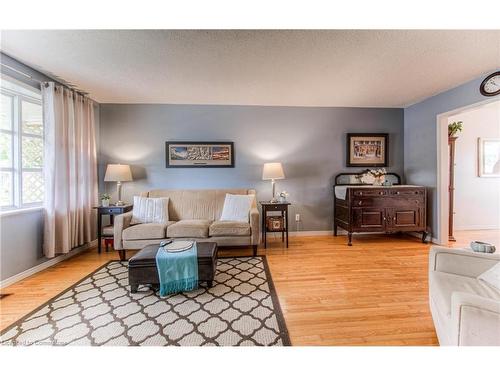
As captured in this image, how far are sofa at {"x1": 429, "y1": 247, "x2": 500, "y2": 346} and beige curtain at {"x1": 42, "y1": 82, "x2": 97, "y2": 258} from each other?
3729mm

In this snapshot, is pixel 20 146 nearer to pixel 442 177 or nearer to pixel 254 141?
pixel 254 141

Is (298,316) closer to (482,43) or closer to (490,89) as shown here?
(482,43)

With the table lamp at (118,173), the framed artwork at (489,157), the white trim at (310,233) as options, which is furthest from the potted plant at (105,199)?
the framed artwork at (489,157)

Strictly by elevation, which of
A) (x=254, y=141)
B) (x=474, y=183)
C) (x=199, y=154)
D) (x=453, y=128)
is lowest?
(x=474, y=183)

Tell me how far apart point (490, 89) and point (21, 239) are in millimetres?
5779

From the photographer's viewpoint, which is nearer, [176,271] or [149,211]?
[176,271]

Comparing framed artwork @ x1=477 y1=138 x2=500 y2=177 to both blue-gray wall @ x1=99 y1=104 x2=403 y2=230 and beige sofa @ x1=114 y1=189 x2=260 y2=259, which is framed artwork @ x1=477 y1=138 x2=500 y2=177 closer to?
blue-gray wall @ x1=99 y1=104 x2=403 y2=230

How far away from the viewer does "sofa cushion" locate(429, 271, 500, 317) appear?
1.23 meters

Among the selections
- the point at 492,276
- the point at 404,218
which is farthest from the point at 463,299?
the point at 404,218

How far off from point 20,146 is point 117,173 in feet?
3.63

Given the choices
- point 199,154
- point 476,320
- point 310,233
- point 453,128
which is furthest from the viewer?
point 310,233

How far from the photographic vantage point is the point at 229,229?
307 cm

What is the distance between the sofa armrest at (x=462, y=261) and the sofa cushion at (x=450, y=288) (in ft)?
0.16
